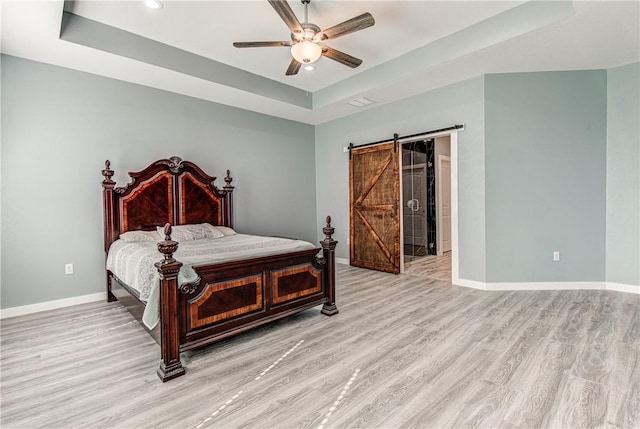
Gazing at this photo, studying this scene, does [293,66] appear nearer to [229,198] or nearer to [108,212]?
[229,198]

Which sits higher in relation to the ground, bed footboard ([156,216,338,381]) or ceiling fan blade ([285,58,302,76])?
ceiling fan blade ([285,58,302,76])

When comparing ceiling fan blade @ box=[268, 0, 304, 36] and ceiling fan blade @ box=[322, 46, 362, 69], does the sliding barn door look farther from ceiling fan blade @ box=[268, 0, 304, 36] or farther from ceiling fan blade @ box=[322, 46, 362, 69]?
ceiling fan blade @ box=[268, 0, 304, 36]

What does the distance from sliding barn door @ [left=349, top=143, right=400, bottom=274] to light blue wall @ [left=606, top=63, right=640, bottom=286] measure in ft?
8.71

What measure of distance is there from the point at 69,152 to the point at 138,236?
4.06 ft

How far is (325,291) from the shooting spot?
3.28 metres

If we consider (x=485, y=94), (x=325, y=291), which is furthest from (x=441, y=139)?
(x=325, y=291)

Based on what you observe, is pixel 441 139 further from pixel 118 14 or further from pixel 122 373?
pixel 122 373

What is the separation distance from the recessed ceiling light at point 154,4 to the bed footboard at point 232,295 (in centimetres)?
220

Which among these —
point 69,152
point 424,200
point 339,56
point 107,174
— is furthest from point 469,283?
point 69,152

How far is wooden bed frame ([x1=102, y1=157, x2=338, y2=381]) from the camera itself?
7.00 ft

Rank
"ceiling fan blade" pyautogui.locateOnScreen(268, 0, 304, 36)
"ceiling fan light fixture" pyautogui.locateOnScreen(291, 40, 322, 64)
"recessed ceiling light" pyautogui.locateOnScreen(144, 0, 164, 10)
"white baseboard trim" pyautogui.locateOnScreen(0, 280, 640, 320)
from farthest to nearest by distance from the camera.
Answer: "white baseboard trim" pyautogui.locateOnScreen(0, 280, 640, 320), "recessed ceiling light" pyautogui.locateOnScreen(144, 0, 164, 10), "ceiling fan light fixture" pyautogui.locateOnScreen(291, 40, 322, 64), "ceiling fan blade" pyautogui.locateOnScreen(268, 0, 304, 36)

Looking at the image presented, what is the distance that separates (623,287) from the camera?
3857mm

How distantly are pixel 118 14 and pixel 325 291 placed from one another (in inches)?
135

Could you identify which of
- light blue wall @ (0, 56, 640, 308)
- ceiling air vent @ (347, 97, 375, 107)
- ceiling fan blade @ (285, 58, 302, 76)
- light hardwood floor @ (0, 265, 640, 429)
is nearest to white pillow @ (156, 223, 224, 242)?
light blue wall @ (0, 56, 640, 308)
